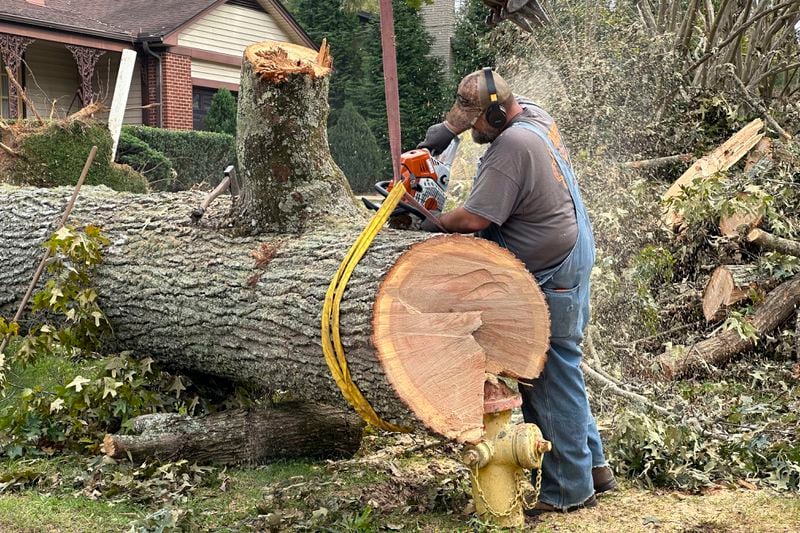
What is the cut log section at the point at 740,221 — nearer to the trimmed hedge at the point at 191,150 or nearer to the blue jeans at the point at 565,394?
the blue jeans at the point at 565,394

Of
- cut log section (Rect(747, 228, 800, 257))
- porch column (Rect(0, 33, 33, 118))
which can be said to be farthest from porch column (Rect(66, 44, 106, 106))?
cut log section (Rect(747, 228, 800, 257))

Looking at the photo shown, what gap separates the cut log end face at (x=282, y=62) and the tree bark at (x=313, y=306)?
759mm

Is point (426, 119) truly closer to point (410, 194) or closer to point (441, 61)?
point (441, 61)

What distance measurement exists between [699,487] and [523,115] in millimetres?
1842

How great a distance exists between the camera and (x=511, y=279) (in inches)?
133

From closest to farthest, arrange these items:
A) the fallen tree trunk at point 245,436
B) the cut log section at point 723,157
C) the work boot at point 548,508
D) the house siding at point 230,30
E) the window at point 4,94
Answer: the work boot at point 548,508, the fallen tree trunk at point 245,436, the cut log section at point 723,157, the window at point 4,94, the house siding at point 230,30

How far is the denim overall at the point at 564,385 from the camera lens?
361cm

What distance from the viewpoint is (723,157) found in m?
7.72

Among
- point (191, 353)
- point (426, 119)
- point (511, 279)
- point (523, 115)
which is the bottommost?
point (426, 119)

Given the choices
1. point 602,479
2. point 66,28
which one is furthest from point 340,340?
point 66,28

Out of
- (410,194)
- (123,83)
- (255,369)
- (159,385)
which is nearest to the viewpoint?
(410,194)

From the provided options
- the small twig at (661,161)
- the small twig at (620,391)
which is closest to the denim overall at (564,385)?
the small twig at (620,391)

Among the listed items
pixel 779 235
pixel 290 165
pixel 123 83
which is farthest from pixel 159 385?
pixel 123 83

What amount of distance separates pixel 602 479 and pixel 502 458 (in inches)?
30.8
